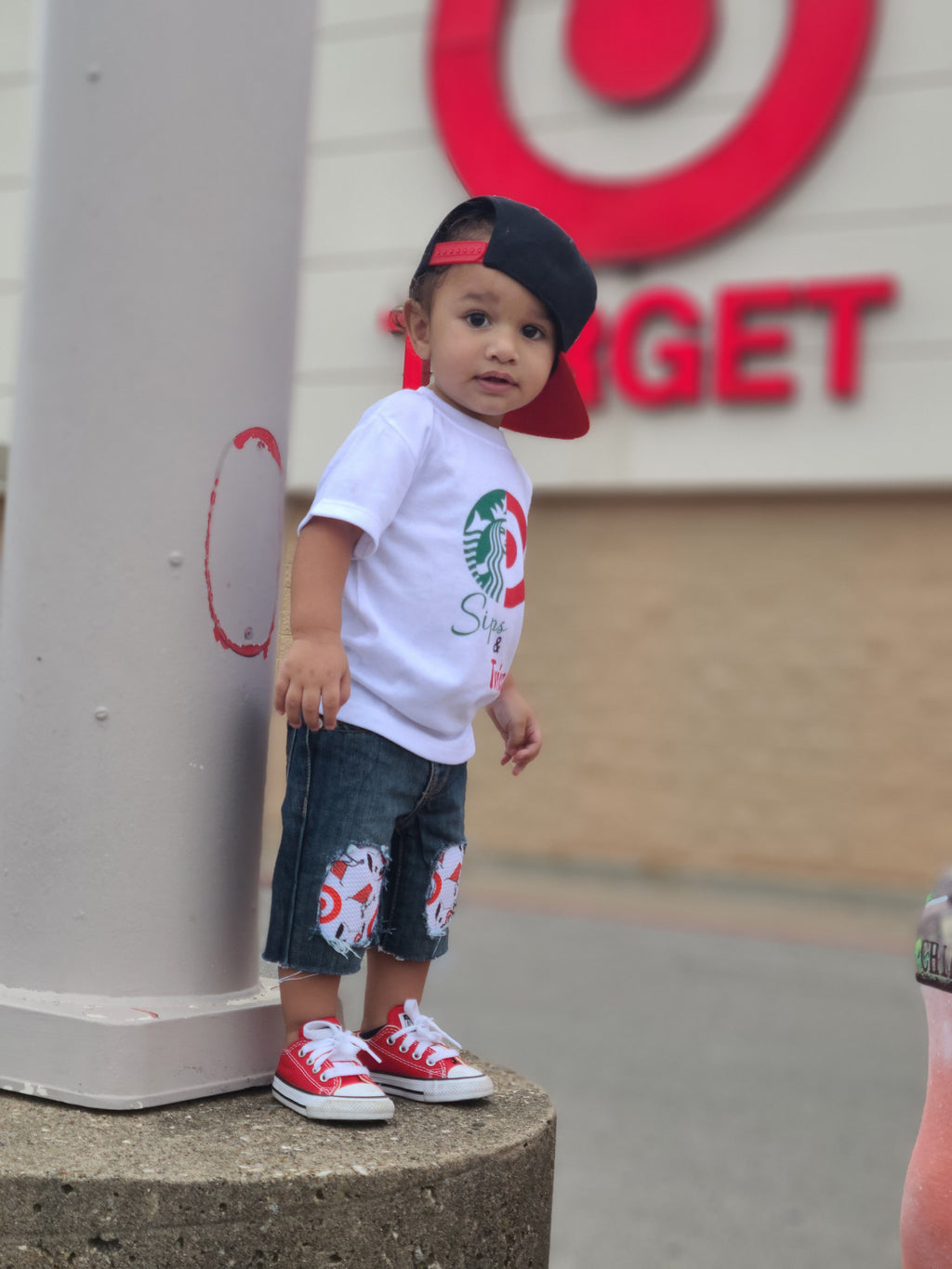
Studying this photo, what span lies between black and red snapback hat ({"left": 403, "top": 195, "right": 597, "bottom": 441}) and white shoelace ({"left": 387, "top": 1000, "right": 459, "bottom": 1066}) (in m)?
0.85

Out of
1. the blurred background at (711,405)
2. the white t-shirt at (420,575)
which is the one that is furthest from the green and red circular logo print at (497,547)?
the blurred background at (711,405)

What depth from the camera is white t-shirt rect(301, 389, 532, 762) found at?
173cm

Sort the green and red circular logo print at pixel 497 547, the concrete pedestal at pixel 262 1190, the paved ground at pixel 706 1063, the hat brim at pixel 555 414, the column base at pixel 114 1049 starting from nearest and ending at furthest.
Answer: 1. the concrete pedestal at pixel 262 1190
2. the column base at pixel 114 1049
3. the green and red circular logo print at pixel 497 547
4. the hat brim at pixel 555 414
5. the paved ground at pixel 706 1063

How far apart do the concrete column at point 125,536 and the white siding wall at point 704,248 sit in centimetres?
706

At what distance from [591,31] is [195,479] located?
9057 mm

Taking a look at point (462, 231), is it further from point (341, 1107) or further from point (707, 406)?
point (707, 406)

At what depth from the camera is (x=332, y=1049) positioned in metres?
1.71

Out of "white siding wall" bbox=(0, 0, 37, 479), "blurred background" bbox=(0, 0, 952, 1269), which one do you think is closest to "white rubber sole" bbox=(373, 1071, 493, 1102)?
"blurred background" bbox=(0, 0, 952, 1269)

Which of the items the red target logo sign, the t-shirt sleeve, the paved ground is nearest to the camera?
the t-shirt sleeve

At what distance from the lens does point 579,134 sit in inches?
386

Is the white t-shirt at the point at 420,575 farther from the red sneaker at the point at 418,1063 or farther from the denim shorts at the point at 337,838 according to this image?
the red sneaker at the point at 418,1063

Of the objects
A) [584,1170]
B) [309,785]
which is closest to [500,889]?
[584,1170]

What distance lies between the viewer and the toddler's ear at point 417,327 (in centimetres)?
188

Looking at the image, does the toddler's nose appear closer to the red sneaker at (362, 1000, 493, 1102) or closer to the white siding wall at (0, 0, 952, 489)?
the red sneaker at (362, 1000, 493, 1102)
